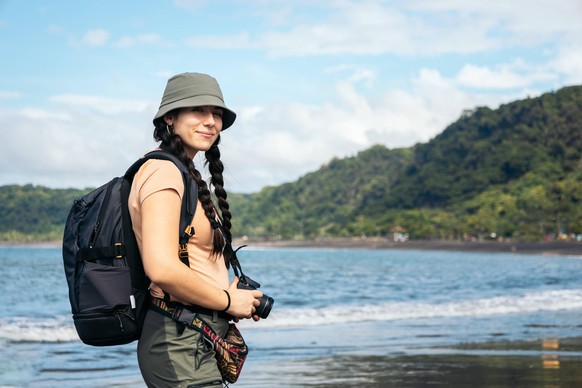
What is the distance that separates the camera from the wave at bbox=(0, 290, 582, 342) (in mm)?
14516

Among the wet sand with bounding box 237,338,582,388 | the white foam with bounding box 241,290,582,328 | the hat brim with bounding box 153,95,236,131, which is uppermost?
the hat brim with bounding box 153,95,236,131

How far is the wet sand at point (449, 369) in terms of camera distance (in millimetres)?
8125

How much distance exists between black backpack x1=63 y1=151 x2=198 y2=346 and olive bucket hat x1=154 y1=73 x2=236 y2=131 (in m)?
0.18

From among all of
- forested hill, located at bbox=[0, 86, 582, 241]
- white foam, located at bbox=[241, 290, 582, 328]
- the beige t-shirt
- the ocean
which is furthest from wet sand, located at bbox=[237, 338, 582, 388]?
forested hill, located at bbox=[0, 86, 582, 241]

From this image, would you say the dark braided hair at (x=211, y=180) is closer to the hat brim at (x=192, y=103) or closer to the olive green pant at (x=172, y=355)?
the hat brim at (x=192, y=103)

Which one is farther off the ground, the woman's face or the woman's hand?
the woman's face

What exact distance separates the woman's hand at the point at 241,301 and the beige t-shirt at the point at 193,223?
0.04m

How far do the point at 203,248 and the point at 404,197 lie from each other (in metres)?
178

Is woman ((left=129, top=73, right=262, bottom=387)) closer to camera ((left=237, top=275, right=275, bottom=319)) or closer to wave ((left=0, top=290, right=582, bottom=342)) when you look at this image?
camera ((left=237, top=275, right=275, bottom=319))

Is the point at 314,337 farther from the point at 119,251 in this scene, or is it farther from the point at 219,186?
the point at 119,251

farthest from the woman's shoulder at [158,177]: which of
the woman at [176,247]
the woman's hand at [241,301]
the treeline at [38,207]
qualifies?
the treeline at [38,207]

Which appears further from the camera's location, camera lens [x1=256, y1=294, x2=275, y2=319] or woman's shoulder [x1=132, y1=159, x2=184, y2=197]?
camera lens [x1=256, y1=294, x2=275, y2=319]

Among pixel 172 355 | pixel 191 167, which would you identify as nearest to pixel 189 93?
pixel 191 167

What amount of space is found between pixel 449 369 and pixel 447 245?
12697 centimetres
